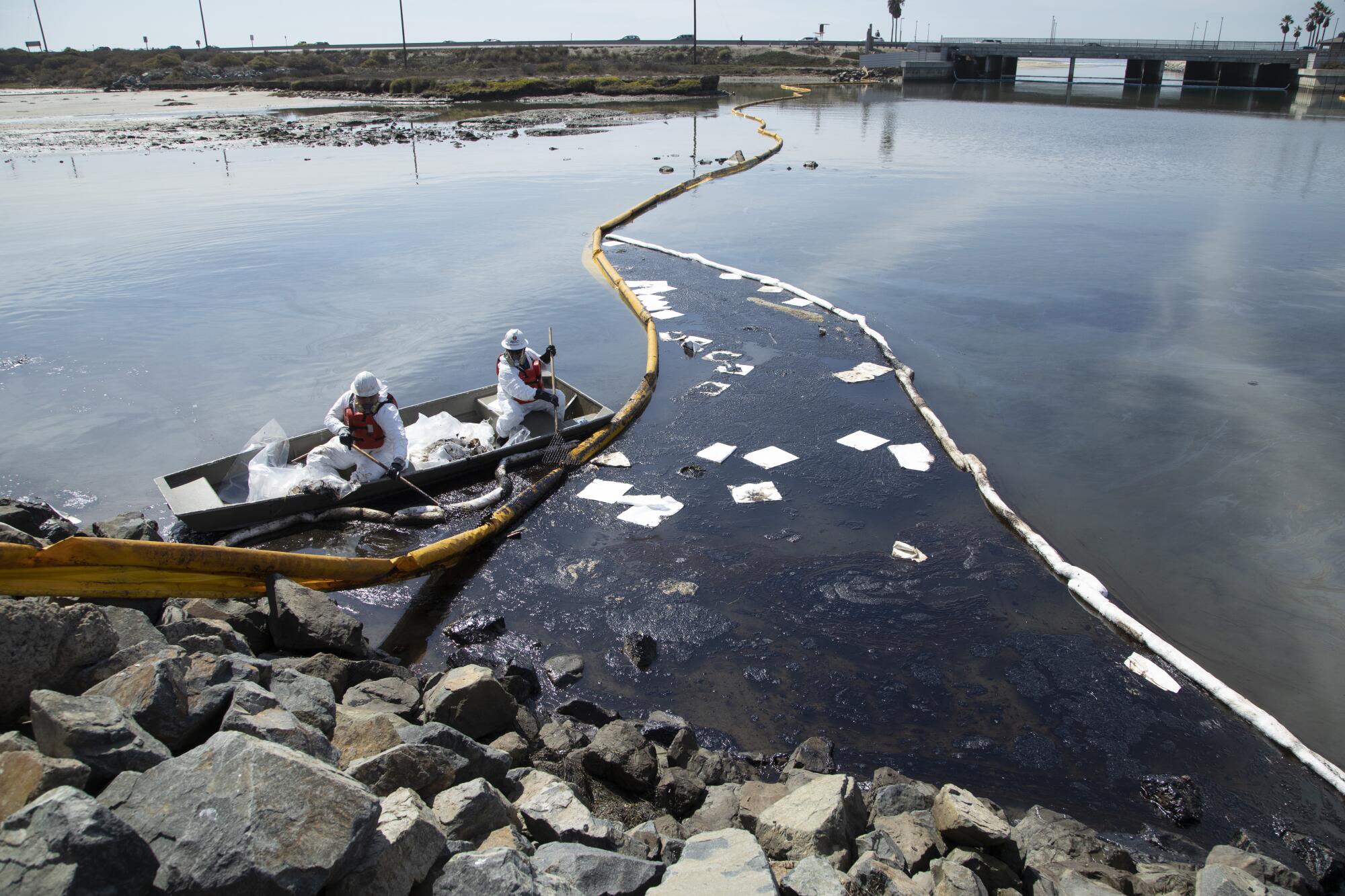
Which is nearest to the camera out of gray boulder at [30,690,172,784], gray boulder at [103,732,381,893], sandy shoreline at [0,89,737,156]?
gray boulder at [103,732,381,893]

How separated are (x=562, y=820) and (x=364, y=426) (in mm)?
5803

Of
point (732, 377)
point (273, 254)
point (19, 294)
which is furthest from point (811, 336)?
point (19, 294)

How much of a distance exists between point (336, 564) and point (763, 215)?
19.0 m

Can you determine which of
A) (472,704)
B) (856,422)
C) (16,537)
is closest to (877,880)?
(472,704)

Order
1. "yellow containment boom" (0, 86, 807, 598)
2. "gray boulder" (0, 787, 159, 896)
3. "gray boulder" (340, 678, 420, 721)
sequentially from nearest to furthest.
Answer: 1. "gray boulder" (0, 787, 159, 896)
2. "yellow containment boom" (0, 86, 807, 598)
3. "gray boulder" (340, 678, 420, 721)

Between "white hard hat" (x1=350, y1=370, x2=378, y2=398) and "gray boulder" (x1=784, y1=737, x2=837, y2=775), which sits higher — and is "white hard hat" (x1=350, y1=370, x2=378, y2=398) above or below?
above

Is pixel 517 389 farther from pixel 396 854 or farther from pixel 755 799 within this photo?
pixel 396 854

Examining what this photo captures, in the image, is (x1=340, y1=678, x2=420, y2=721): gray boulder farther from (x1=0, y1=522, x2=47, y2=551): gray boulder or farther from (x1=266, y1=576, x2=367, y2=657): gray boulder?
(x1=0, y1=522, x2=47, y2=551): gray boulder

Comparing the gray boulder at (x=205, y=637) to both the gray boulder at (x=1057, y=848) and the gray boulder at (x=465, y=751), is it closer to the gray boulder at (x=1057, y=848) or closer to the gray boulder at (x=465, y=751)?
the gray boulder at (x=465, y=751)

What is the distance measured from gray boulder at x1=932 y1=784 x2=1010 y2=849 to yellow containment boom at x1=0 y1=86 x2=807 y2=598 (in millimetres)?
5146

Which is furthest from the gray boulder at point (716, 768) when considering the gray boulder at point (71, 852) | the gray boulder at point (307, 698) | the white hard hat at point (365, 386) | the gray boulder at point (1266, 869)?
the white hard hat at point (365, 386)

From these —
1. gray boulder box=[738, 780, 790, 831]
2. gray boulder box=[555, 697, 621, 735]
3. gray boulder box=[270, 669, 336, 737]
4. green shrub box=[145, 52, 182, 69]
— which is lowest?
gray boulder box=[555, 697, 621, 735]

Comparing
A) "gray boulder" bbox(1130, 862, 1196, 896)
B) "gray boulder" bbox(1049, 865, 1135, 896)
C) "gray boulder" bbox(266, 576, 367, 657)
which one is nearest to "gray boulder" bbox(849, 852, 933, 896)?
"gray boulder" bbox(1049, 865, 1135, 896)

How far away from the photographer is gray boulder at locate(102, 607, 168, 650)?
539cm
